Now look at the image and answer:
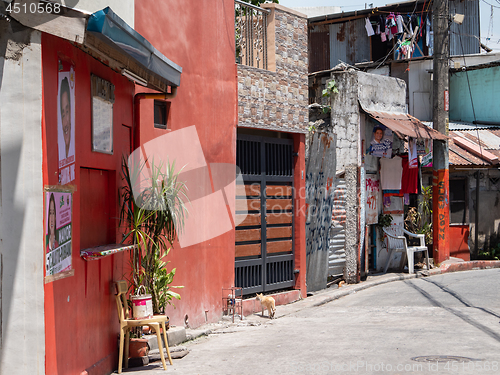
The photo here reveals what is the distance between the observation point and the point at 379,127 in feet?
50.0

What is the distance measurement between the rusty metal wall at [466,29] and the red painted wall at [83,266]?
61.6ft

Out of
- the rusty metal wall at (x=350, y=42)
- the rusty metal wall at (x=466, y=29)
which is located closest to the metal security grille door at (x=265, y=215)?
the rusty metal wall at (x=350, y=42)

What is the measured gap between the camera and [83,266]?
5965 millimetres

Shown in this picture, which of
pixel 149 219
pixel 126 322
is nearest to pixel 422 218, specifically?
pixel 149 219

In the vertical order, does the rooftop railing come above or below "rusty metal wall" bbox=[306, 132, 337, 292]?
above

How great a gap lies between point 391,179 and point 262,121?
631cm

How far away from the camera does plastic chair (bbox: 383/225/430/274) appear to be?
50.2 ft

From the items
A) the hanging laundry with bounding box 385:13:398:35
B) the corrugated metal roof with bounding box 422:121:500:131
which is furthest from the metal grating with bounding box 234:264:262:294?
the hanging laundry with bounding box 385:13:398:35

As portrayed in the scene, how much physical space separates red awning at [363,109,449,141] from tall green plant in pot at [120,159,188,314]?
869 centimetres

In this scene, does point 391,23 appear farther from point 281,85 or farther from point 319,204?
point 281,85

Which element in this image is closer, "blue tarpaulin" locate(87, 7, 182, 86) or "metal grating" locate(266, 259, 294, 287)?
"blue tarpaulin" locate(87, 7, 182, 86)

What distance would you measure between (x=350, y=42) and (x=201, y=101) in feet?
49.9

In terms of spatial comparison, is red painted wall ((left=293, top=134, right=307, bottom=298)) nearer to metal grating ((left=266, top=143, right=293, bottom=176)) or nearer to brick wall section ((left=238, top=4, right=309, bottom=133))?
metal grating ((left=266, top=143, right=293, bottom=176))

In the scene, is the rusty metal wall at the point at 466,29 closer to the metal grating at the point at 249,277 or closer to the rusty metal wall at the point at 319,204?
the rusty metal wall at the point at 319,204
